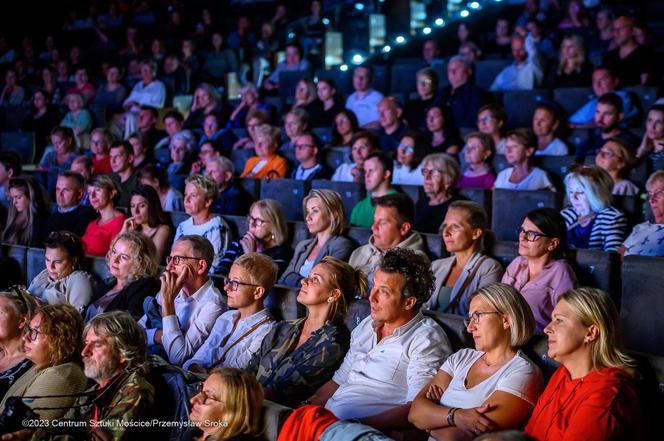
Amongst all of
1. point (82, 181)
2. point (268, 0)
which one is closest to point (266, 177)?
point (82, 181)

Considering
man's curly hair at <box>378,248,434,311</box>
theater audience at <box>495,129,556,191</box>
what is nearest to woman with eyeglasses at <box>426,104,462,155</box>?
theater audience at <box>495,129,556,191</box>

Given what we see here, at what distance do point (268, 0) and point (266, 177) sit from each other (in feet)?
14.4

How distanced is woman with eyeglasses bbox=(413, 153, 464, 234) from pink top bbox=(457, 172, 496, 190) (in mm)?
492

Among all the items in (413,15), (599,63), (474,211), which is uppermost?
(413,15)

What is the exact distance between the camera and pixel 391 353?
2.52 m

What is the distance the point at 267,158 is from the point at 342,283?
260 centimetres

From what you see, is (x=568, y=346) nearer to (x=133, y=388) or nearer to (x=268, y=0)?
(x=133, y=388)

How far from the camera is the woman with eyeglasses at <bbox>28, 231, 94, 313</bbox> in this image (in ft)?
11.7

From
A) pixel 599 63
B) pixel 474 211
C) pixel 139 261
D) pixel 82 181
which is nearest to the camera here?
pixel 474 211

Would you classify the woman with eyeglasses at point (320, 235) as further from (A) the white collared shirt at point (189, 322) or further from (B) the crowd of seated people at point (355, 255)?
(A) the white collared shirt at point (189, 322)

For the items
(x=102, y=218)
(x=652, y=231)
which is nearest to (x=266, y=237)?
(x=102, y=218)

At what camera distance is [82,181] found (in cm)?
475

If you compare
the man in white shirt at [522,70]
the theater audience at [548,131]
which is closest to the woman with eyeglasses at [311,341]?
the theater audience at [548,131]

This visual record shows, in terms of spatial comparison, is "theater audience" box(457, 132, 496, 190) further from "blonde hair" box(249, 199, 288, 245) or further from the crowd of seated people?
"blonde hair" box(249, 199, 288, 245)
